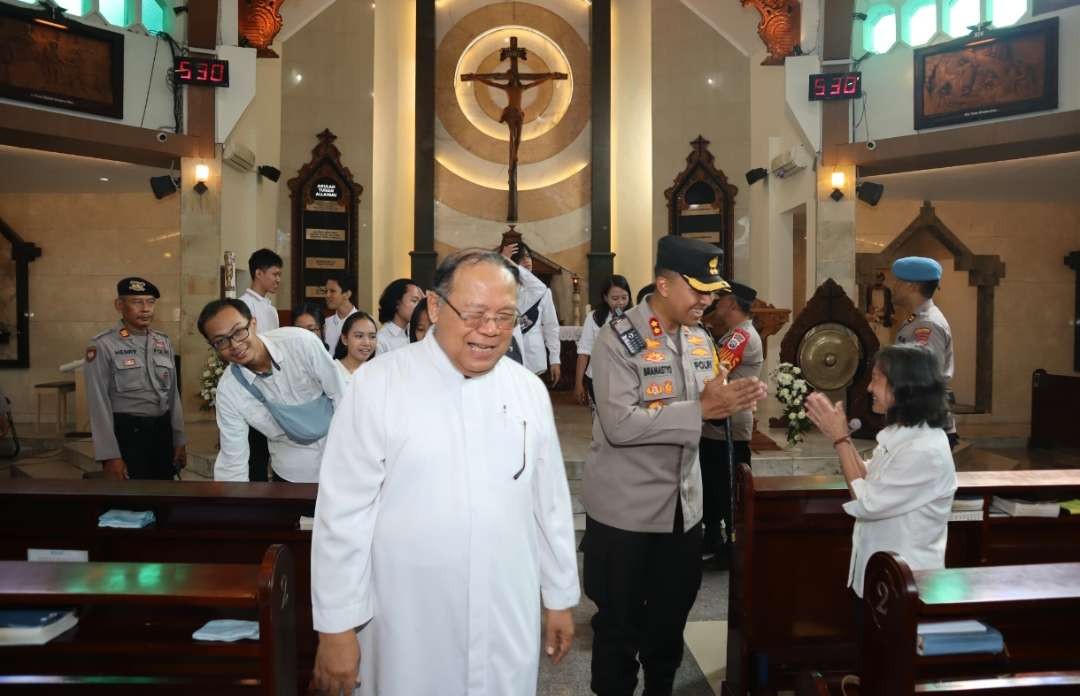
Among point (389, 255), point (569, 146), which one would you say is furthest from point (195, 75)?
point (569, 146)

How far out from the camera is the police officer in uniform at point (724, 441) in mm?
4469

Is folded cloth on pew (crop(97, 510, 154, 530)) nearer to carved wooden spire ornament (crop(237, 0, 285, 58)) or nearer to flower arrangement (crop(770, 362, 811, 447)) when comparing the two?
flower arrangement (crop(770, 362, 811, 447))

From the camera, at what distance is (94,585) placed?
1858 millimetres

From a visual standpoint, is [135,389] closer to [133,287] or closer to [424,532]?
[133,287]

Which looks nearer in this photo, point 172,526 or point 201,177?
point 172,526

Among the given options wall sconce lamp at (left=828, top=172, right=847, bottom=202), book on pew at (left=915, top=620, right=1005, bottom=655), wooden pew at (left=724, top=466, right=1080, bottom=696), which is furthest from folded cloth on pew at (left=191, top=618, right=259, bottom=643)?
wall sconce lamp at (left=828, top=172, right=847, bottom=202)

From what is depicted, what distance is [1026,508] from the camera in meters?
3.09

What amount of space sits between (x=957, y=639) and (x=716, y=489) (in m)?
2.60

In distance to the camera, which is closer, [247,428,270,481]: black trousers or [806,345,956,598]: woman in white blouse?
[806,345,956,598]: woman in white blouse

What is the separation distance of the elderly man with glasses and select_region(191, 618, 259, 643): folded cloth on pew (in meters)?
1.10

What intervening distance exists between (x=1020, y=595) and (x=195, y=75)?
28.9ft

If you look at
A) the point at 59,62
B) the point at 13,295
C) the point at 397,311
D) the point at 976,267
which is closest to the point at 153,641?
the point at 397,311

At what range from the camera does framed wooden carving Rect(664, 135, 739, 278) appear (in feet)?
34.2

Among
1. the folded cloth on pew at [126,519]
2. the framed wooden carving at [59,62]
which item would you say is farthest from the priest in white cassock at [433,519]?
the framed wooden carving at [59,62]
